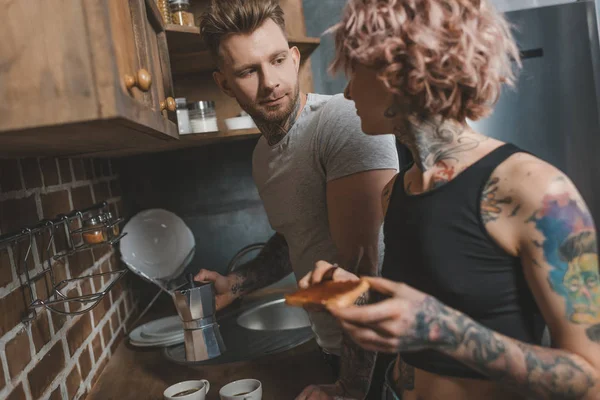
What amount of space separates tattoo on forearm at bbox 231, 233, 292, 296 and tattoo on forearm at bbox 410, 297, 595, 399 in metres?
0.95

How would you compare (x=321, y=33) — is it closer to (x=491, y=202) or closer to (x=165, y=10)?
(x=165, y=10)

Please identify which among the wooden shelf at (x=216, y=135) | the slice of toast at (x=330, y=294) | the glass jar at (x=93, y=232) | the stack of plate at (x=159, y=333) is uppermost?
the wooden shelf at (x=216, y=135)

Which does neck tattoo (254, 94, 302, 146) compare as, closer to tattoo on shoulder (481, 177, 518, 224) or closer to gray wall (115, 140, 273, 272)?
tattoo on shoulder (481, 177, 518, 224)

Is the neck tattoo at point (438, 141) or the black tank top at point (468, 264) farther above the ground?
the neck tattoo at point (438, 141)

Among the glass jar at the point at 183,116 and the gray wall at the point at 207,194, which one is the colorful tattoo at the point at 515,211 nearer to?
the glass jar at the point at 183,116

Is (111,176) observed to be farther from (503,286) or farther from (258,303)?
(503,286)

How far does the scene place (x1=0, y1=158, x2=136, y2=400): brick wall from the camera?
3.31ft

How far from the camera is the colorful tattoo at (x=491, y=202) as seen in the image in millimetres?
747

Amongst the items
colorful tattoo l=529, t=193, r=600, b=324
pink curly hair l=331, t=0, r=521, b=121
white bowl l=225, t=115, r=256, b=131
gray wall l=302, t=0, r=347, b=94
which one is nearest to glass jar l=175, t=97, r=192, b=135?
white bowl l=225, t=115, r=256, b=131

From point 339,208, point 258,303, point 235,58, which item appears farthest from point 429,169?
point 258,303

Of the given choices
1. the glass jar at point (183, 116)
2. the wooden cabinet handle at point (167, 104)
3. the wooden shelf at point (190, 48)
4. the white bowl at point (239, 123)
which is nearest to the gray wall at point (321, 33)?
the wooden shelf at point (190, 48)

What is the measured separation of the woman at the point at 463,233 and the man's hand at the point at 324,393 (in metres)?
0.20

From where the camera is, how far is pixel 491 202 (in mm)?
753

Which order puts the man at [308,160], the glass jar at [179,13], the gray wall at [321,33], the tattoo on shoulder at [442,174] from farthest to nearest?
the gray wall at [321,33], the glass jar at [179,13], the man at [308,160], the tattoo on shoulder at [442,174]
